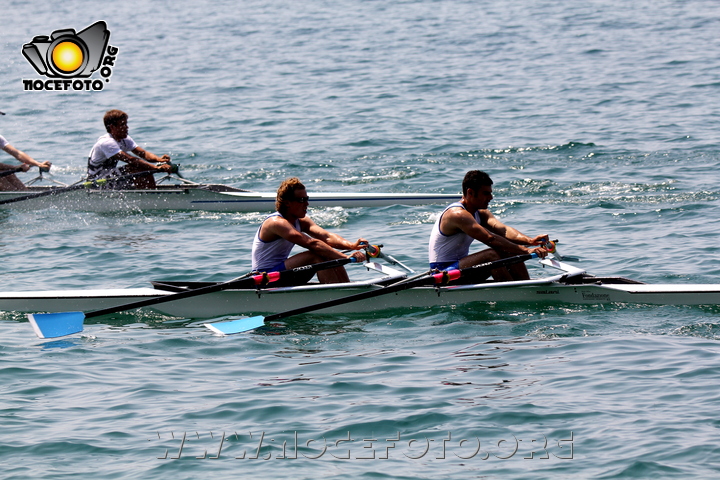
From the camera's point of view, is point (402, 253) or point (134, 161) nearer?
point (402, 253)

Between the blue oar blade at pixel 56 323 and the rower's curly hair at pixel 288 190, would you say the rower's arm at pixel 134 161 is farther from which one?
the rower's curly hair at pixel 288 190

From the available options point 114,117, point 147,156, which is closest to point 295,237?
point 114,117

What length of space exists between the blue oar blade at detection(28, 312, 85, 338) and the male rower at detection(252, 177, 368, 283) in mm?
1835

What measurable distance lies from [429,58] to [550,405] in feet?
73.1

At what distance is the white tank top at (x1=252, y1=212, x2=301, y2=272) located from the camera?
9773mm

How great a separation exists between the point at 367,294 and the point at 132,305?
2.32m

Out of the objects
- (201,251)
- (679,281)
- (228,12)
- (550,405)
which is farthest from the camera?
(228,12)

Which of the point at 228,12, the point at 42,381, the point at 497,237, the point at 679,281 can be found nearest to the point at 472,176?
the point at 497,237

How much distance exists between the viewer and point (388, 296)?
31.9 ft

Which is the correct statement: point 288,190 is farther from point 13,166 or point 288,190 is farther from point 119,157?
point 13,166

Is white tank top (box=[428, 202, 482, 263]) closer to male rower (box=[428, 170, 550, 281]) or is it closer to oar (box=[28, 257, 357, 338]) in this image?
male rower (box=[428, 170, 550, 281])

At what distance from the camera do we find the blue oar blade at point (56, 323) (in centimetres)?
913

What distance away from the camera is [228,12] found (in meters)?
39.8

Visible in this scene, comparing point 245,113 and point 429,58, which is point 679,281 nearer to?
point 245,113
